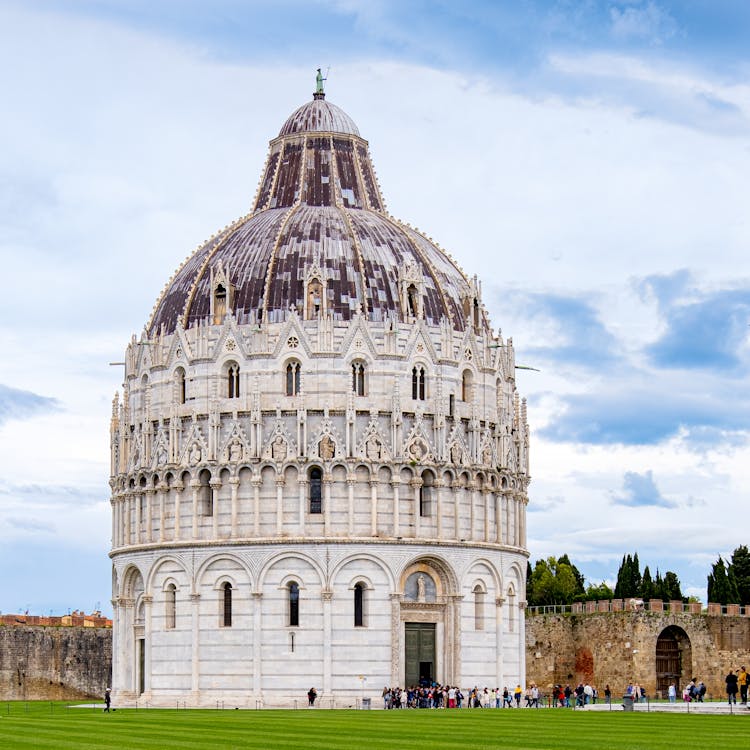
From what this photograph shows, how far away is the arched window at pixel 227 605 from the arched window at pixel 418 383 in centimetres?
1380

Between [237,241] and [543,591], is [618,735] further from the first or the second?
[543,591]

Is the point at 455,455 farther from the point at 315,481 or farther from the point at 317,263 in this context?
the point at 317,263

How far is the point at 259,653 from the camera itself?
86.1m

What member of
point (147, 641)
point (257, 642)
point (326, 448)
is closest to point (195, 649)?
point (257, 642)

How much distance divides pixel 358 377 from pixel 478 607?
1393cm

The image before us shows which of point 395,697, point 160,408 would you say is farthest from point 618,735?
point 160,408

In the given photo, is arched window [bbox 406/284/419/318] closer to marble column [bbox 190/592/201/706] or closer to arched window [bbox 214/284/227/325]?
arched window [bbox 214/284/227/325]

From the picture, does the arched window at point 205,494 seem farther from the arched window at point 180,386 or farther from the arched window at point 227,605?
the arched window at point 180,386

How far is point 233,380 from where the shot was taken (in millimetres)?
89188

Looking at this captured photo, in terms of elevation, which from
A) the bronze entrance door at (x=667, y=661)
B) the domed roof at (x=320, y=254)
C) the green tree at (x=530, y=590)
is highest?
the domed roof at (x=320, y=254)

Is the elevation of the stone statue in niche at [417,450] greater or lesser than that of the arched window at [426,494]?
greater

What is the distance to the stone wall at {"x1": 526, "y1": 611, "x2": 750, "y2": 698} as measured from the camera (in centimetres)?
10094

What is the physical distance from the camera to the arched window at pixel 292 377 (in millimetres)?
87938

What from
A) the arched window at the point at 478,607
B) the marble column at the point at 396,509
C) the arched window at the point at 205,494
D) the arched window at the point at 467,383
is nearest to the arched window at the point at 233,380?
the arched window at the point at 205,494
